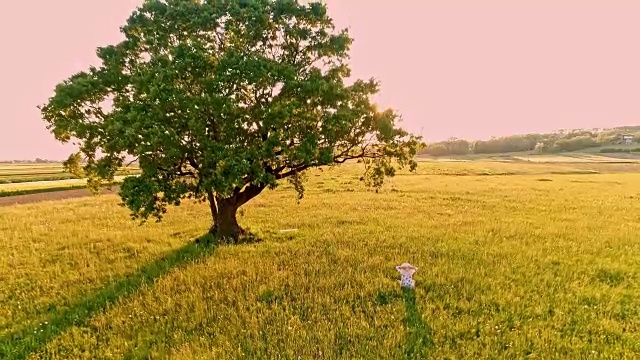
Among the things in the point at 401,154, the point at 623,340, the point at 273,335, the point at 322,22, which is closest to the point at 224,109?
the point at 322,22

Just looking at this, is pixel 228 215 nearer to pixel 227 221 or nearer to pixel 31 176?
pixel 227 221

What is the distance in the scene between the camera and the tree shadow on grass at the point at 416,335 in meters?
7.10

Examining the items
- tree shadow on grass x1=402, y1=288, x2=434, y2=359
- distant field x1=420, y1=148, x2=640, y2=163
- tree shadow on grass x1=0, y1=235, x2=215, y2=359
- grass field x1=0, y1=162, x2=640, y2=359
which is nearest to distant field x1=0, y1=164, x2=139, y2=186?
grass field x1=0, y1=162, x2=640, y2=359

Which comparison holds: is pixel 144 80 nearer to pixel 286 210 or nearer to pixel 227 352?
pixel 227 352

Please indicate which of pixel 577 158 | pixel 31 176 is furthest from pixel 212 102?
pixel 577 158

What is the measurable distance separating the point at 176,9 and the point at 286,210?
605 inches

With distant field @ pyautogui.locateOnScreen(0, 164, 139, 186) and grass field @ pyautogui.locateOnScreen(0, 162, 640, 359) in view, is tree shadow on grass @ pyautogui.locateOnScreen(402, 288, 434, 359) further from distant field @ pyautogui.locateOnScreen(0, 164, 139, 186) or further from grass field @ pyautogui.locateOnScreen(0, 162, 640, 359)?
distant field @ pyautogui.locateOnScreen(0, 164, 139, 186)

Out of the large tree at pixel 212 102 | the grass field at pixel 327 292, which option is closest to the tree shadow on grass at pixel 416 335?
the grass field at pixel 327 292

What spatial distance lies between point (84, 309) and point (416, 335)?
8492 millimetres

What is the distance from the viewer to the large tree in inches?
443

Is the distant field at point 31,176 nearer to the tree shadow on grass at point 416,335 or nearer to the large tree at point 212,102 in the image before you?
the large tree at point 212,102

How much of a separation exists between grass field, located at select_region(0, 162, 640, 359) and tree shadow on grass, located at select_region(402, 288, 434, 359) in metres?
0.03

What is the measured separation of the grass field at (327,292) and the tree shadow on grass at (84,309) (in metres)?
0.05

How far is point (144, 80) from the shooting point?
1117 centimetres
